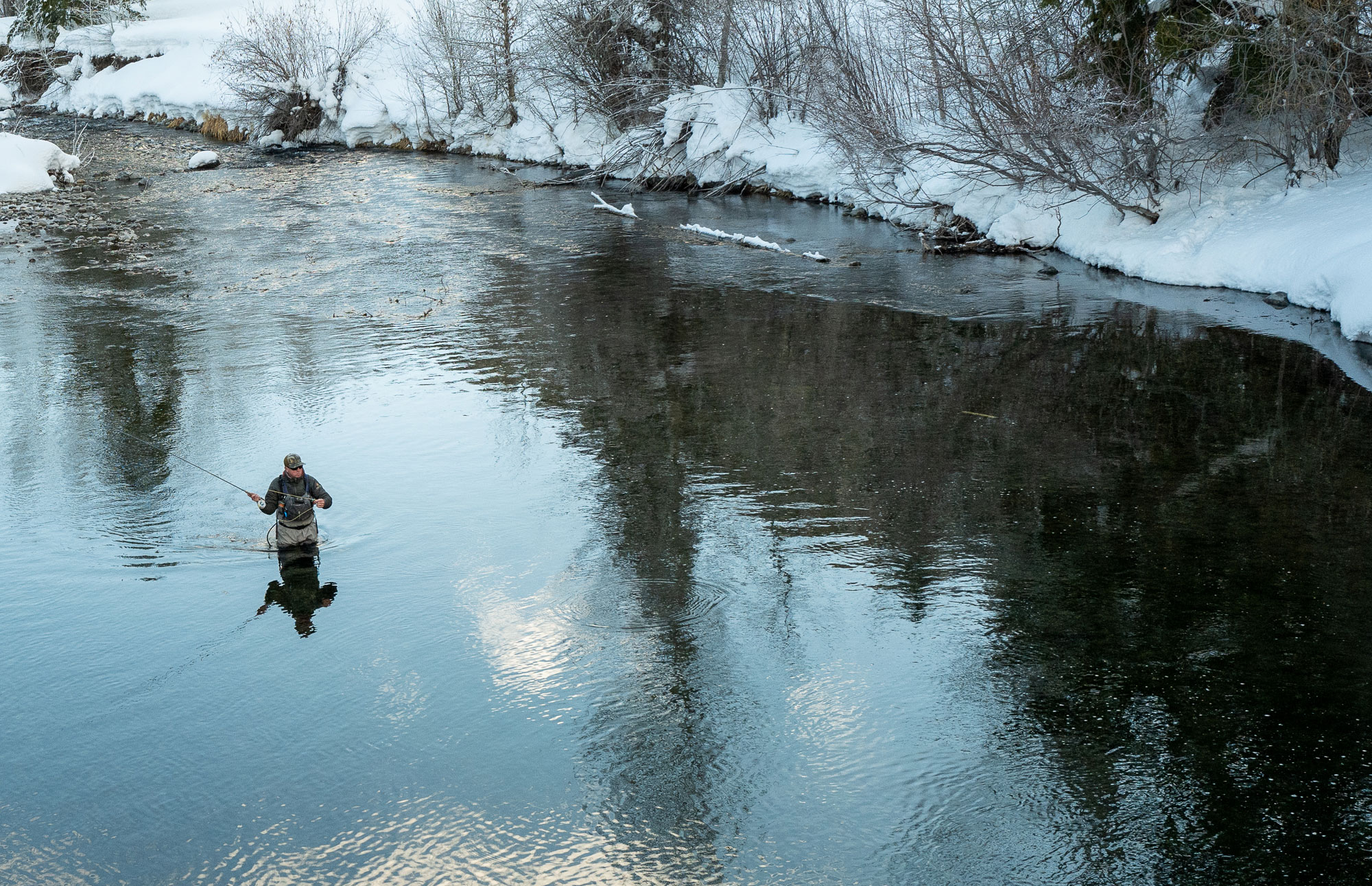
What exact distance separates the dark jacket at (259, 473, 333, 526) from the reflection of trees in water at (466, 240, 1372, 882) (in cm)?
270

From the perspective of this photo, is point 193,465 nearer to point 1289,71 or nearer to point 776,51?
point 1289,71

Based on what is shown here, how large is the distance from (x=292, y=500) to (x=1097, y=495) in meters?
7.64

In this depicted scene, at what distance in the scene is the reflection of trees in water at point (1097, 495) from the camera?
6.88 metres

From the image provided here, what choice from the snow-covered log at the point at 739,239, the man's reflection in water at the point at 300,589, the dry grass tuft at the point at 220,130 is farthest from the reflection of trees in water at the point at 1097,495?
the dry grass tuft at the point at 220,130

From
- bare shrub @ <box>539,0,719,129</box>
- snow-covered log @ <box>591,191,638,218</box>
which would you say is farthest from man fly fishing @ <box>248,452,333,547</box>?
bare shrub @ <box>539,0,719,129</box>

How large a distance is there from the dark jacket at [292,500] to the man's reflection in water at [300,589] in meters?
0.26

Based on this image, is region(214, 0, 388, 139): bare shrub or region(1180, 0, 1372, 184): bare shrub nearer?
region(1180, 0, 1372, 184): bare shrub

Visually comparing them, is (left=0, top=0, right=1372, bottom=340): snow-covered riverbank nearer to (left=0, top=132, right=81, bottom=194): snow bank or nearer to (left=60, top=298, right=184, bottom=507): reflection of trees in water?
(left=0, top=132, right=81, bottom=194): snow bank

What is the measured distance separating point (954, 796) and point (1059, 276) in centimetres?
1611

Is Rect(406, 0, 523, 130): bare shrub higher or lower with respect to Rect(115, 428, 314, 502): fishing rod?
higher

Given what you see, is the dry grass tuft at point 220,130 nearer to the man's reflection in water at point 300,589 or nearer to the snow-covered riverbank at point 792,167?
the snow-covered riverbank at point 792,167

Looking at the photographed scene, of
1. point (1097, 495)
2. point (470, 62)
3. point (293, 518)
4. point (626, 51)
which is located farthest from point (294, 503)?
point (470, 62)

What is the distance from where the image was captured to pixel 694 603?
30.1 ft

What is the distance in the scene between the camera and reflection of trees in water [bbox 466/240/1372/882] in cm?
688
